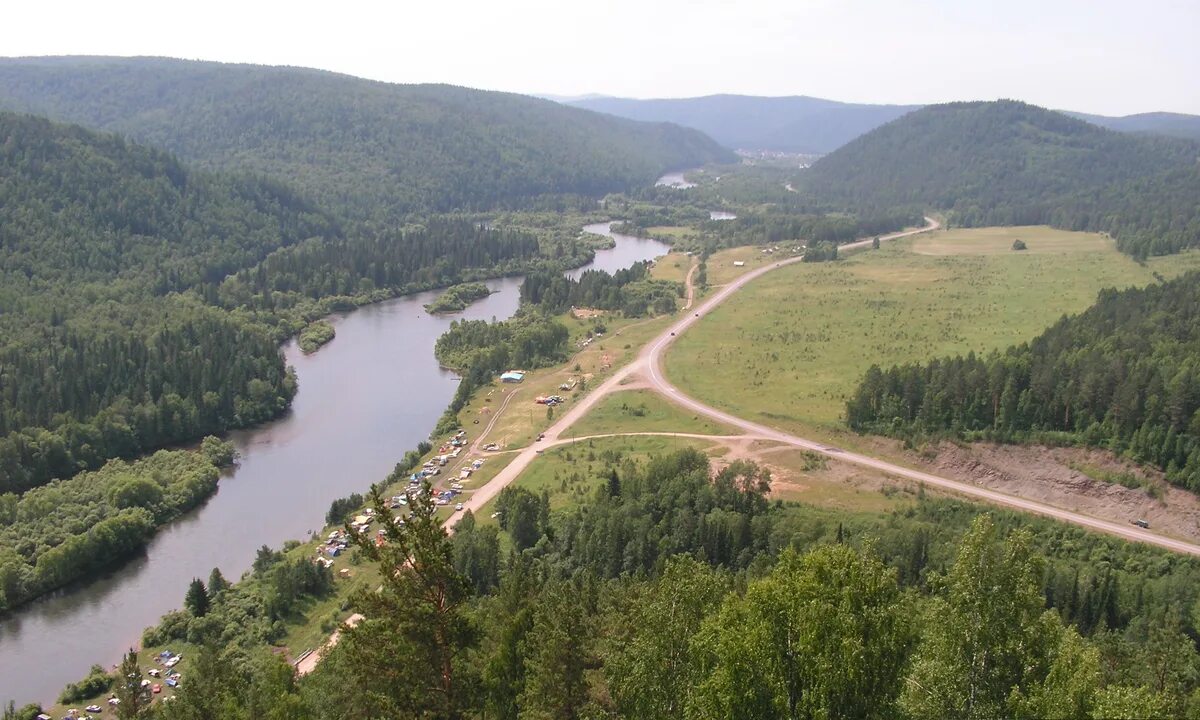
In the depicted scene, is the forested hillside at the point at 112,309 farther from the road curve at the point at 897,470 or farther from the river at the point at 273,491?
the road curve at the point at 897,470

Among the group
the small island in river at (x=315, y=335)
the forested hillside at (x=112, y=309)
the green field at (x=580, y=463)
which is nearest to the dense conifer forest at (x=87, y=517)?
the forested hillside at (x=112, y=309)

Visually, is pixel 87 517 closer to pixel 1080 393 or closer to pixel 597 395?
pixel 597 395

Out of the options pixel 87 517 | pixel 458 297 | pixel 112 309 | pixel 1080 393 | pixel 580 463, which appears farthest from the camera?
pixel 458 297

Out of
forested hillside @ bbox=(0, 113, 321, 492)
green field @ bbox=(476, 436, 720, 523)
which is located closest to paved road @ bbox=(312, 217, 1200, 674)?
green field @ bbox=(476, 436, 720, 523)

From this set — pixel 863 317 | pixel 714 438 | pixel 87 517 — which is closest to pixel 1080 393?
pixel 714 438

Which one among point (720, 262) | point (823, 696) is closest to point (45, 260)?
point (720, 262)

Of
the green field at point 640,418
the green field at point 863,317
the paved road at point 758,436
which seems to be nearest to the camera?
the paved road at point 758,436

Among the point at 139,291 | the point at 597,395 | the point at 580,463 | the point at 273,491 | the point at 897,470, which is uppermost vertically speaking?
the point at 139,291
